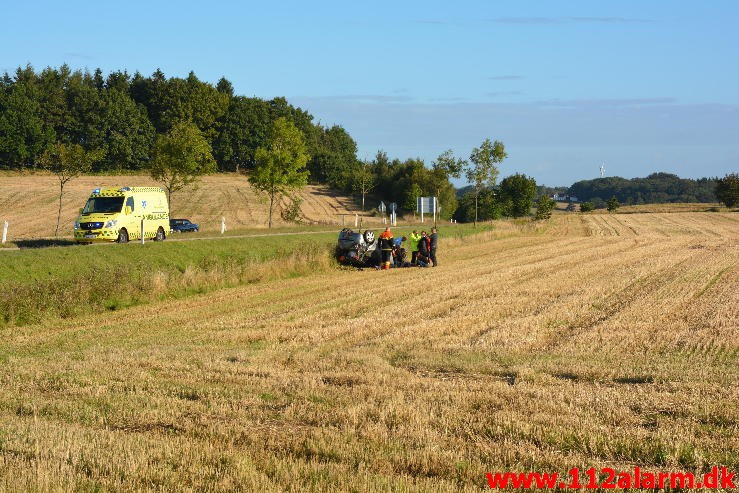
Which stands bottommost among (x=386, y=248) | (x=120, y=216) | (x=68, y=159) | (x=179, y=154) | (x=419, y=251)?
(x=419, y=251)

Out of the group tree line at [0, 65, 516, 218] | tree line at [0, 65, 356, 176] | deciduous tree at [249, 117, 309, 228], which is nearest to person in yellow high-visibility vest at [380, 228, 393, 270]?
deciduous tree at [249, 117, 309, 228]

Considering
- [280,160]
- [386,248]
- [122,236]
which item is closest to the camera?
[386,248]

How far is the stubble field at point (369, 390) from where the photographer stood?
22.5 ft

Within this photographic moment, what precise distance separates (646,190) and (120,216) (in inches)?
5404

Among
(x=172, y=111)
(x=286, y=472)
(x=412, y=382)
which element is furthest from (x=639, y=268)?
(x=172, y=111)

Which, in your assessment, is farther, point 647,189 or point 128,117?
point 647,189

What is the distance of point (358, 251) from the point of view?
101 feet

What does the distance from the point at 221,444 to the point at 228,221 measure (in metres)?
57.5

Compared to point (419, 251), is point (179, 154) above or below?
above

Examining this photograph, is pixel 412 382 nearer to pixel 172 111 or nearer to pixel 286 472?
pixel 286 472

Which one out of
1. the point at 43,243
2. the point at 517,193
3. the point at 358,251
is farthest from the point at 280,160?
the point at 517,193

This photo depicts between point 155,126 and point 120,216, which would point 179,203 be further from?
point 120,216

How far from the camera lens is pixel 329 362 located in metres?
12.2

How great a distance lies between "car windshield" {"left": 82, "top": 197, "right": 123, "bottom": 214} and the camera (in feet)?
102
